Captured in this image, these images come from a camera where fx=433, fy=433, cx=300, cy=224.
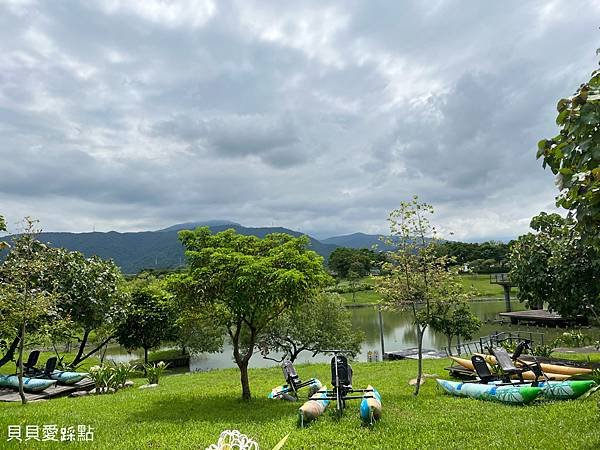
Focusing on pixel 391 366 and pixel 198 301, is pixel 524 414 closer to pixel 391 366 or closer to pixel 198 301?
pixel 198 301

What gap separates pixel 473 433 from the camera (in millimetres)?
6871

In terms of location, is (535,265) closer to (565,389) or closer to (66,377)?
(565,389)

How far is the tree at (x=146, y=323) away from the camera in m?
25.1

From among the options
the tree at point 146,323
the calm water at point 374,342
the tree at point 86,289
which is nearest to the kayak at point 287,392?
the tree at point 86,289

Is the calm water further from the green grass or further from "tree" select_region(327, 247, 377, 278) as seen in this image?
"tree" select_region(327, 247, 377, 278)

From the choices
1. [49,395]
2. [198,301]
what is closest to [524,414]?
[198,301]

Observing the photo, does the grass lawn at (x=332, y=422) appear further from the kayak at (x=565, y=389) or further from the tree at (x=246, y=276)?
the tree at (x=246, y=276)

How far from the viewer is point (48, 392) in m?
14.7

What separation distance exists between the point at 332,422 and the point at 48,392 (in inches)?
459

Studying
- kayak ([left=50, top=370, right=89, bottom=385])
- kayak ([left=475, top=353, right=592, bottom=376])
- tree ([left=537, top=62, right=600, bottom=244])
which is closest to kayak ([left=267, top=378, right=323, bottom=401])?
kayak ([left=475, top=353, right=592, bottom=376])

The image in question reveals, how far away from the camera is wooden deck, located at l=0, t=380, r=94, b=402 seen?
542 inches

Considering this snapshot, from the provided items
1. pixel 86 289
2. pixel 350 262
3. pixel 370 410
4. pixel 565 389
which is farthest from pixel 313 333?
pixel 350 262

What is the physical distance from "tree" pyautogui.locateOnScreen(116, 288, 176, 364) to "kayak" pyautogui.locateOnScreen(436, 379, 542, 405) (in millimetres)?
18074

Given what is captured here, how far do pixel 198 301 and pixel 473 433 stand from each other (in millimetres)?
6532
